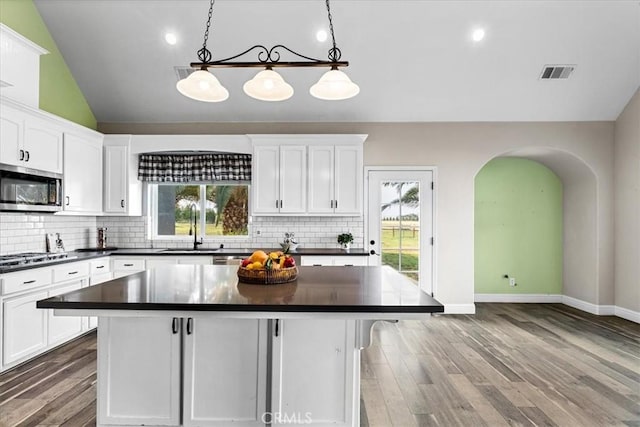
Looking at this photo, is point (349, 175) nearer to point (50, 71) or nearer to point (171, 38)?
point (171, 38)

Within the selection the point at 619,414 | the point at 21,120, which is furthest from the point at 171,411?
the point at 21,120

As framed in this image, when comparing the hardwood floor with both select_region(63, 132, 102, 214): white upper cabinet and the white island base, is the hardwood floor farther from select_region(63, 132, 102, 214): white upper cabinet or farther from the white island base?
select_region(63, 132, 102, 214): white upper cabinet

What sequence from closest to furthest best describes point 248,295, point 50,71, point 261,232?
point 248,295, point 50,71, point 261,232

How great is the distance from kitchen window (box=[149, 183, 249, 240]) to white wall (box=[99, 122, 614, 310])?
3.20ft

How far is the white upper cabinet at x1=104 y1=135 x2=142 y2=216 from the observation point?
16.5ft

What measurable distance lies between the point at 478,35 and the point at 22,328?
5217 mm

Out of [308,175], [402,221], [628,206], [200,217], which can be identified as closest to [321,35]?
[308,175]

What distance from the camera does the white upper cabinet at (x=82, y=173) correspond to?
4289 millimetres

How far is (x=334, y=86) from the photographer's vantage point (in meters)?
2.21

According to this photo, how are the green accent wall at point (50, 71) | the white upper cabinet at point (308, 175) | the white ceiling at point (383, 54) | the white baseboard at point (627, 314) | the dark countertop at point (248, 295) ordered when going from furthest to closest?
the white upper cabinet at point (308, 175), the white baseboard at point (627, 314), the white ceiling at point (383, 54), the green accent wall at point (50, 71), the dark countertop at point (248, 295)

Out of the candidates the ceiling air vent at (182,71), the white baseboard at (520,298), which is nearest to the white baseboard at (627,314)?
the white baseboard at (520,298)

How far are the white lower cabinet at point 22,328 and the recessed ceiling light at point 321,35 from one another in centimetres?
371

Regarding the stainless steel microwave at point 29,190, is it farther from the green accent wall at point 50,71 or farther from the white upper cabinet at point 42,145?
the green accent wall at point 50,71

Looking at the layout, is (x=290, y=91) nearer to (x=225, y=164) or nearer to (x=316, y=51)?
(x=316, y=51)
